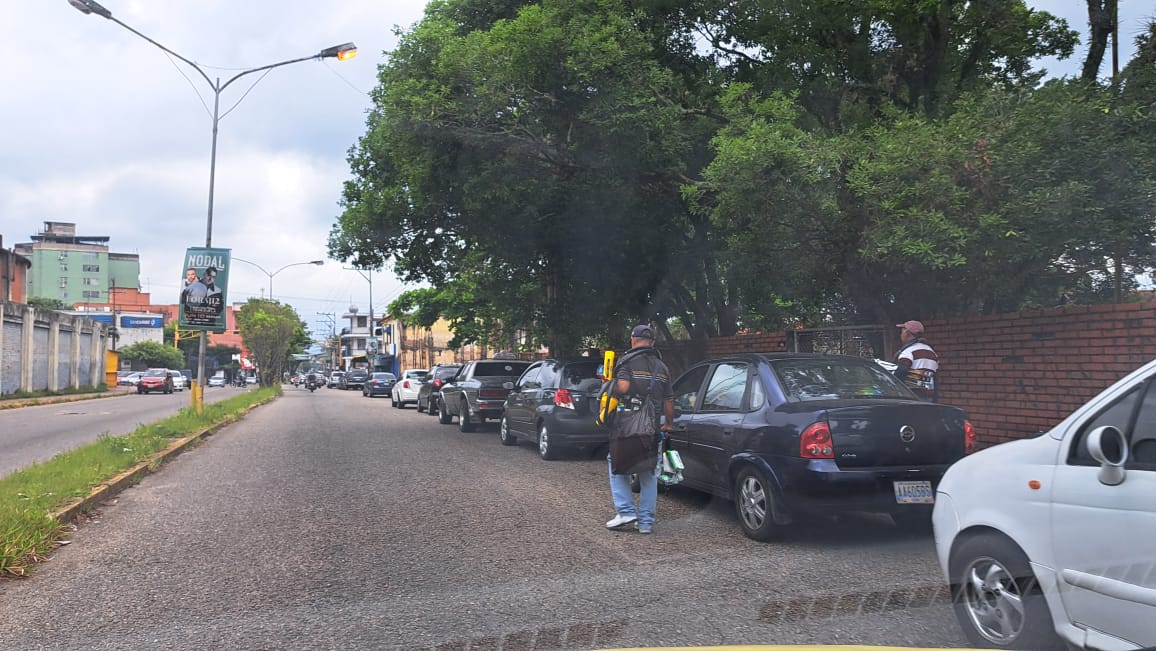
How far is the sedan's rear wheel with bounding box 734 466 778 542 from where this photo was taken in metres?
6.45

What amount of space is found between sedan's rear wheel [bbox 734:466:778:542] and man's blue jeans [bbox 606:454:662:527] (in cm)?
67

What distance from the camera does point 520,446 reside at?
14.6 meters

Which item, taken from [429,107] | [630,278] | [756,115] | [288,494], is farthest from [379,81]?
[288,494]

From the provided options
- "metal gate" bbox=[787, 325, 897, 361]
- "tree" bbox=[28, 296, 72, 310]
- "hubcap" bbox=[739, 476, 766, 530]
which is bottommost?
"hubcap" bbox=[739, 476, 766, 530]

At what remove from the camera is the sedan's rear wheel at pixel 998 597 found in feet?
12.4

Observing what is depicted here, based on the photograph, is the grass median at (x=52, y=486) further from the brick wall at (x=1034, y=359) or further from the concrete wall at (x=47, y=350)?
the concrete wall at (x=47, y=350)

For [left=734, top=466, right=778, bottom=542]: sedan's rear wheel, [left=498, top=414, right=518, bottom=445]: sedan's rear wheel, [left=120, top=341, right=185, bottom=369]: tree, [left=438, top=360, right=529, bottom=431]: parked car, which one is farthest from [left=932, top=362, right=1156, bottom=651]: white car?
[left=120, top=341, right=185, bottom=369]: tree

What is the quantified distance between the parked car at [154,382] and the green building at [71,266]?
5786 cm

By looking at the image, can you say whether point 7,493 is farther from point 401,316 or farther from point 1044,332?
point 401,316

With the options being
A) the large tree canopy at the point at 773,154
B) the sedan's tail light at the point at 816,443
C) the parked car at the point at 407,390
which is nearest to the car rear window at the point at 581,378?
the large tree canopy at the point at 773,154

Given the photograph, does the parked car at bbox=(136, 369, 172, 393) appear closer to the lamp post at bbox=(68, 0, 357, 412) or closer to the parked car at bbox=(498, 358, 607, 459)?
the lamp post at bbox=(68, 0, 357, 412)

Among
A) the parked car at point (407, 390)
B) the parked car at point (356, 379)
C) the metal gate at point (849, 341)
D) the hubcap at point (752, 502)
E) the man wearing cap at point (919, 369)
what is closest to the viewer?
the hubcap at point (752, 502)

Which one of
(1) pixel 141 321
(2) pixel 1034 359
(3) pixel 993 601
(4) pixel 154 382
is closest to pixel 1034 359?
(2) pixel 1034 359

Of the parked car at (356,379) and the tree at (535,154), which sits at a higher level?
the tree at (535,154)
